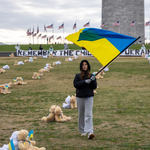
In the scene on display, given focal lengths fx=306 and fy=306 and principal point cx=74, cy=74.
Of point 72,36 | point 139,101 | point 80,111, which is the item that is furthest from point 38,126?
point 139,101

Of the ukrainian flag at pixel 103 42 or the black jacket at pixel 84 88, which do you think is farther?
the ukrainian flag at pixel 103 42

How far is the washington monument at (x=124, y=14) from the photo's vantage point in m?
68.7

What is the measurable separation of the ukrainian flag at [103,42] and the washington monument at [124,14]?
62.6 metres

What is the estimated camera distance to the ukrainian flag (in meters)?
6.87

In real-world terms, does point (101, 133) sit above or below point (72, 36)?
below

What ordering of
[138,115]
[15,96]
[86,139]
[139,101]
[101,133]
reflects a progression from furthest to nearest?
[15,96]
[139,101]
[138,115]
[101,133]
[86,139]

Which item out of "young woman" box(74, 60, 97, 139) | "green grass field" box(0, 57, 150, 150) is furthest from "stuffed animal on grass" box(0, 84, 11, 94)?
"young woman" box(74, 60, 97, 139)

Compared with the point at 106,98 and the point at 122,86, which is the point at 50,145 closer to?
the point at 106,98

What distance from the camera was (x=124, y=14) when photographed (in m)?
68.9

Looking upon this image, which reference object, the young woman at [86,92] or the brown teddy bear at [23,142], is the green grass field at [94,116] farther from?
the brown teddy bear at [23,142]

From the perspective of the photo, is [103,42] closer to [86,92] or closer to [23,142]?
[86,92]

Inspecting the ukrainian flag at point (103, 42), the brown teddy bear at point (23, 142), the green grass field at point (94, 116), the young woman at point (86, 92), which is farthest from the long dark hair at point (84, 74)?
the brown teddy bear at point (23, 142)

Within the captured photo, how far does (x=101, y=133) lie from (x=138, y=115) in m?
2.25

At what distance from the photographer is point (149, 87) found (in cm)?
1552
